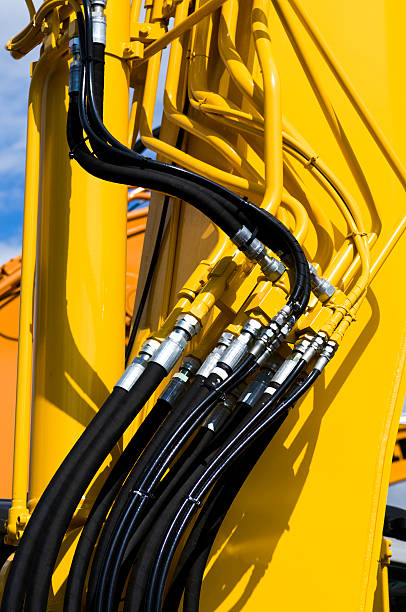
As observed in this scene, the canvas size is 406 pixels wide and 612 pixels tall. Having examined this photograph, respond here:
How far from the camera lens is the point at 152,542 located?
3.98 ft

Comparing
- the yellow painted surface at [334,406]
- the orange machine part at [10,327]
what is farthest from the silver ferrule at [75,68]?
the orange machine part at [10,327]

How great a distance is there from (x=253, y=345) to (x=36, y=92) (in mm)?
735

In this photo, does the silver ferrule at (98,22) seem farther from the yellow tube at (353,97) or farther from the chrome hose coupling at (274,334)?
the chrome hose coupling at (274,334)

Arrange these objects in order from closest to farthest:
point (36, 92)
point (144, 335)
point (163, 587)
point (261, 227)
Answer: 1. point (163, 587)
2. point (261, 227)
3. point (36, 92)
4. point (144, 335)

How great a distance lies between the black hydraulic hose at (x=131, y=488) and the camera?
47.3 inches

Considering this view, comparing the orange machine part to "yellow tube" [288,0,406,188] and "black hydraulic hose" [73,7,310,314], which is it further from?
"black hydraulic hose" [73,7,310,314]

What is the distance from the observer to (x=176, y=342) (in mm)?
1290

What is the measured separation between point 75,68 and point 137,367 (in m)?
0.57

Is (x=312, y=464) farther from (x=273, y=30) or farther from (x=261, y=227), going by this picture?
(x=273, y=30)

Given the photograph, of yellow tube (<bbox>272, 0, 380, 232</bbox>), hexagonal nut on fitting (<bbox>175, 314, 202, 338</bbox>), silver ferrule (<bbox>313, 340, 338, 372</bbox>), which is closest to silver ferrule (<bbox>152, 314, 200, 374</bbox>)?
hexagonal nut on fitting (<bbox>175, 314, 202, 338</bbox>)

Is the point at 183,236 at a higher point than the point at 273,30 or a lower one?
lower

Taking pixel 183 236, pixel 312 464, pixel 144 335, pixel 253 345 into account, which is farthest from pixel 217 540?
pixel 183 236

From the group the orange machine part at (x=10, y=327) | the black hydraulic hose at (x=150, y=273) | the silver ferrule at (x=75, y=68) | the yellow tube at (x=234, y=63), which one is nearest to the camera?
the silver ferrule at (x=75, y=68)

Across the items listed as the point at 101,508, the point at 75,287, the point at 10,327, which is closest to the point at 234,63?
the point at 75,287
